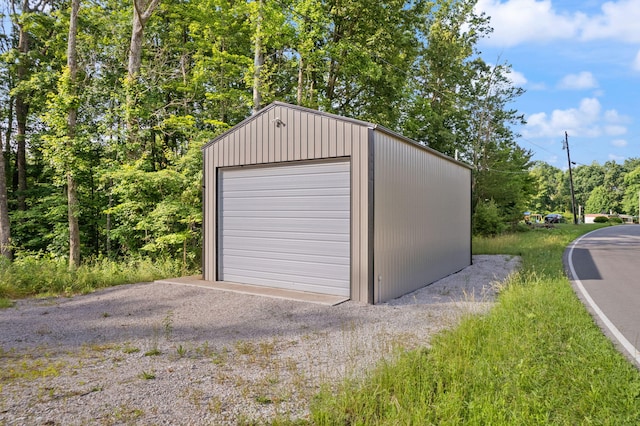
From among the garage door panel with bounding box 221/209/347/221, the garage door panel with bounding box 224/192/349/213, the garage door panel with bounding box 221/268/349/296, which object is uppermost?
the garage door panel with bounding box 224/192/349/213

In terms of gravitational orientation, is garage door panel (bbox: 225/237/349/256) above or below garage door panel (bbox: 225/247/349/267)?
above

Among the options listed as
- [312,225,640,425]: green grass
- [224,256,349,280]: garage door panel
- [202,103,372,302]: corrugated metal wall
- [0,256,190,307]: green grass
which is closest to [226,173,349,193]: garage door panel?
[202,103,372,302]: corrugated metal wall

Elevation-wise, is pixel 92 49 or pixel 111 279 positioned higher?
pixel 92 49

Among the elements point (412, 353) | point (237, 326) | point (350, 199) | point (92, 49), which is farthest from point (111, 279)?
point (92, 49)

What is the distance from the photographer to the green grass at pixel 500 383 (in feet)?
9.11

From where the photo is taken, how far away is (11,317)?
589 centimetres

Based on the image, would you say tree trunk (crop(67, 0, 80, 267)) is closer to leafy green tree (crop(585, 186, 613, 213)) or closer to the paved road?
the paved road

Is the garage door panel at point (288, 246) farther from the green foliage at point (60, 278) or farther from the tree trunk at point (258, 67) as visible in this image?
the tree trunk at point (258, 67)

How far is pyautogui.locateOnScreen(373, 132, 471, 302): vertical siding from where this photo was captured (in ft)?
22.9

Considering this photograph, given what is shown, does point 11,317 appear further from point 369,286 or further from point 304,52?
point 304,52

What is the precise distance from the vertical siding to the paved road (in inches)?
118

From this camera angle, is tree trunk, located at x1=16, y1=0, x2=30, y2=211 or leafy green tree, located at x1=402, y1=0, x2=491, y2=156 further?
leafy green tree, located at x1=402, y1=0, x2=491, y2=156

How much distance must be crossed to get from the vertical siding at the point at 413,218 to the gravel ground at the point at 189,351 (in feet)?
2.24

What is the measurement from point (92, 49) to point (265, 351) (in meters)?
15.1
